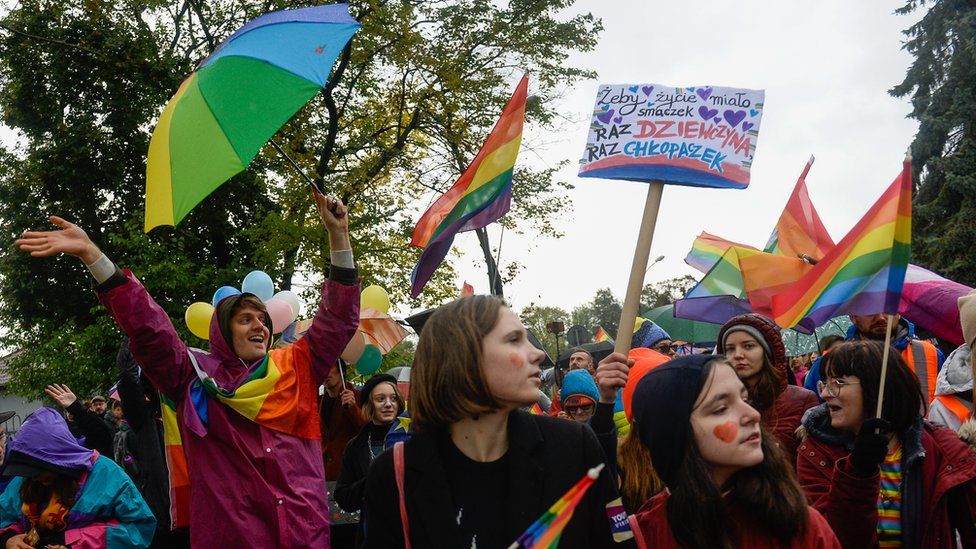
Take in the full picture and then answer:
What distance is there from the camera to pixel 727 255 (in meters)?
6.65

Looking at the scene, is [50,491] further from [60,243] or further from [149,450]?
[60,243]

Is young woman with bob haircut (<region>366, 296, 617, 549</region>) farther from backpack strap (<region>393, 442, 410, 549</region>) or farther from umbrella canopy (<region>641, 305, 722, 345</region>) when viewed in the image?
umbrella canopy (<region>641, 305, 722, 345</region>)

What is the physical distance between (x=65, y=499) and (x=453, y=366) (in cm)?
330

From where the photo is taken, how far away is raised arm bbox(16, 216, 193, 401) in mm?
3219

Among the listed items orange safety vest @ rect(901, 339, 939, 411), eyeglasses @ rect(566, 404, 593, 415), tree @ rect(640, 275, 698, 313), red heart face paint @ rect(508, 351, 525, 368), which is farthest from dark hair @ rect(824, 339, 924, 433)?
tree @ rect(640, 275, 698, 313)

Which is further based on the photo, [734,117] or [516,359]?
[734,117]

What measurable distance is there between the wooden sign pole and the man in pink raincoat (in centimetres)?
121

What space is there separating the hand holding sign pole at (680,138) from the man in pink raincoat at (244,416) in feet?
4.04

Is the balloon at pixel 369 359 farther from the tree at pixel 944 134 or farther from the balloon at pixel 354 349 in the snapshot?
the tree at pixel 944 134

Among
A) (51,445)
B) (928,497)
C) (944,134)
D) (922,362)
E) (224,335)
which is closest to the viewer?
(928,497)

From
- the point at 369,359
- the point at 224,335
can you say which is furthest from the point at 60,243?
the point at 369,359

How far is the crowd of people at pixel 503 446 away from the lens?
7.90ft

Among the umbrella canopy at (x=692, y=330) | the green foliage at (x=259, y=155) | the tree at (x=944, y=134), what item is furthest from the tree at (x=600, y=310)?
the umbrella canopy at (x=692, y=330)

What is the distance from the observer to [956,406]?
387 centimetres
